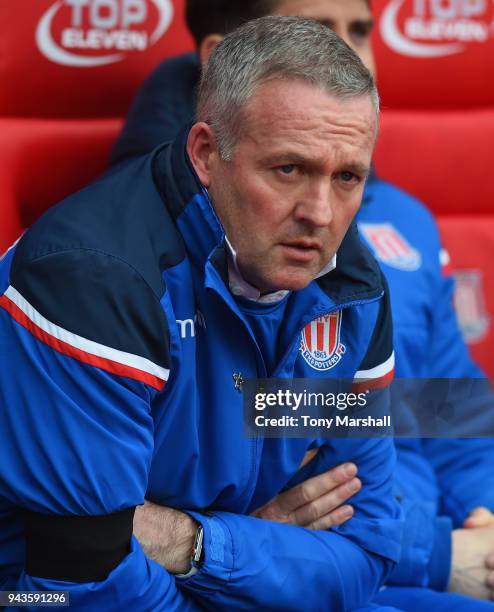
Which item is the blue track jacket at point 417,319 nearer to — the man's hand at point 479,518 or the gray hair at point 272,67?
the man's hand at point 479,518

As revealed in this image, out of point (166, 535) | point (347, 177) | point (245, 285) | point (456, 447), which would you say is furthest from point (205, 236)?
point (456, 447)

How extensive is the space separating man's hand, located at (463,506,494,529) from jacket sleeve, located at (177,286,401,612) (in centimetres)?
30

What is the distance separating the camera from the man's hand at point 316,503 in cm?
165

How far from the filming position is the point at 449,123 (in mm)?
2666

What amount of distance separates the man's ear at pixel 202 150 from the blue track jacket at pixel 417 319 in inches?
19.4

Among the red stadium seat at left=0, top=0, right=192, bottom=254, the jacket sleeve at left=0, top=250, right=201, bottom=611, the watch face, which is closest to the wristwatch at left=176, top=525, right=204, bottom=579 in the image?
the watch face

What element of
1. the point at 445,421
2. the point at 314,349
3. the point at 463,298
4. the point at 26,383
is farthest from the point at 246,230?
the point at 463,298

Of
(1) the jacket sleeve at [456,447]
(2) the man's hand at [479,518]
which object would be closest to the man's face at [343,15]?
(1) the jacket sleeve at [456,447]

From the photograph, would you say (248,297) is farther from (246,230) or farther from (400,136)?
(400,136)

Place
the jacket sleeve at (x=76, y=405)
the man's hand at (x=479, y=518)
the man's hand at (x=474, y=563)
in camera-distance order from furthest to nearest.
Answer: the man's hand at (x=479, y=518) < the man's hand at (x=474, y=563) < the jacket sleeve at (x=76, y=405)

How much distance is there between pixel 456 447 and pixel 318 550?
2.26 feet

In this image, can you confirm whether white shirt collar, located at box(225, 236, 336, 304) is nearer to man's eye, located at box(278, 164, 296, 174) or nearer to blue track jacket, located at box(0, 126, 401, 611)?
blue track jacket, located at box(0, 126, 401, 611)

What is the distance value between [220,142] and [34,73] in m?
1.01

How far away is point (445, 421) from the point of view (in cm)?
207
